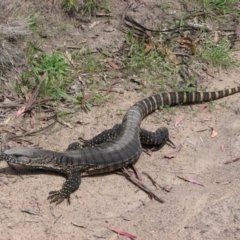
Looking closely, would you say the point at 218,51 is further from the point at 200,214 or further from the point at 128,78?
the point at 200,214

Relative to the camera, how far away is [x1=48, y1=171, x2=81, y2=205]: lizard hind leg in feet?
22.7

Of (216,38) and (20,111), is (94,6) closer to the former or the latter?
(216,38)

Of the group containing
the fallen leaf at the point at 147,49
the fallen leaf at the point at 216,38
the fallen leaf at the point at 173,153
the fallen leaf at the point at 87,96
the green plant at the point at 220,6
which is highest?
the fallen leaf at the point at 87,96

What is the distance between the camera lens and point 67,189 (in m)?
7.01

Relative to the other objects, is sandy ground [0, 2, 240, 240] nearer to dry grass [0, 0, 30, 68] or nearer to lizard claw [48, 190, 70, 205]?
lizard claw [48, 190, 70, 205]

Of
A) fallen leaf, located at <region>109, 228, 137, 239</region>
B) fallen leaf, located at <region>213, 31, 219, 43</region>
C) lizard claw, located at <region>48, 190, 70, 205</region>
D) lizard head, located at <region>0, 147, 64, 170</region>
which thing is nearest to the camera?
fallen leaf, located at <region>109, 228, 137, 239</region>

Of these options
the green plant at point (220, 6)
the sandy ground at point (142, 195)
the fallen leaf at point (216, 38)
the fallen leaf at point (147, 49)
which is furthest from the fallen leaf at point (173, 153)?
the green plant at point (220, 6)

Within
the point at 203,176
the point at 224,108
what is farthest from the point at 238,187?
the point at 224,108

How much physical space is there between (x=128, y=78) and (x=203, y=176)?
8.51ft

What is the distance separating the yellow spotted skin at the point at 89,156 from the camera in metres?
7.04

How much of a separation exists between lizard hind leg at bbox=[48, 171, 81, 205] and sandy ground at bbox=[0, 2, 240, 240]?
7cm

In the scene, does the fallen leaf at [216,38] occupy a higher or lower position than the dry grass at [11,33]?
lower

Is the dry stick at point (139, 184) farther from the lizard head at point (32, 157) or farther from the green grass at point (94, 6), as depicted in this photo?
the green grass at point (94, 6)

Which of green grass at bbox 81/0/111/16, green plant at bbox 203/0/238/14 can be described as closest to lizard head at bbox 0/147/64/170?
green grass at bbox 81/0/111/16
